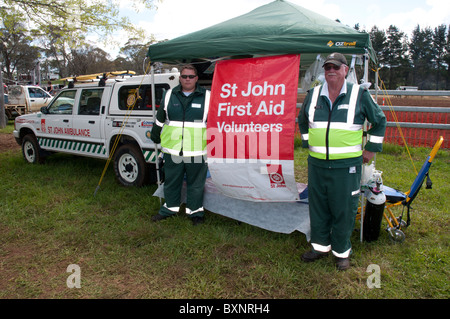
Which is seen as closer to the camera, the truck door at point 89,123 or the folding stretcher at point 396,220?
the folding stretcher at point 396,220

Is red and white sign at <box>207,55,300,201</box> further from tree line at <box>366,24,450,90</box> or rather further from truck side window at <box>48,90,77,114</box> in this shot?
tree line at <box>366,24,450,90</box>

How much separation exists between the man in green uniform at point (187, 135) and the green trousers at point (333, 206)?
61.1 inches

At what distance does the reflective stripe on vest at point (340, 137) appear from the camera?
10.4ft

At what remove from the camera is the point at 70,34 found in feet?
30.5

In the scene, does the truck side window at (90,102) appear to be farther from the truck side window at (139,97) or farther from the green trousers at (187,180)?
the green trousers at (187,180)

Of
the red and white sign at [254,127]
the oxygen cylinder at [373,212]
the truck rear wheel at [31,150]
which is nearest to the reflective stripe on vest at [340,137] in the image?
the red and white sign at [254,127]

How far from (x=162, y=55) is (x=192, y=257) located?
262 centimetres

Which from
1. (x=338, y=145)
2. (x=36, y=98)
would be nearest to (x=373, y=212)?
(x=338, y=145)

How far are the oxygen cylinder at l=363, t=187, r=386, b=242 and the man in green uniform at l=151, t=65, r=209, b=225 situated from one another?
2051mm

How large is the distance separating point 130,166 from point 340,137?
12.9 ft

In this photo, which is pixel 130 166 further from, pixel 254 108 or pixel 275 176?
pixel 275 176

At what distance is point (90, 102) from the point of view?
6445 millimetres

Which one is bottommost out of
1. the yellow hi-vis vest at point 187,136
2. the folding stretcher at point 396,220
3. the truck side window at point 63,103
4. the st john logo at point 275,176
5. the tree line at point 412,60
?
the folding stretcher at point 396,220
